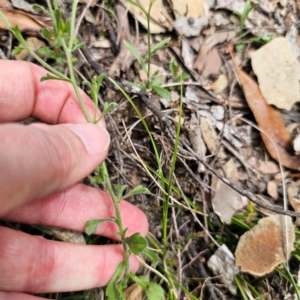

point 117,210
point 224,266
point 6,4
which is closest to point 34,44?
point 6,4

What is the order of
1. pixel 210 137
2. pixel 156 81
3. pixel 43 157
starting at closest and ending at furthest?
1. pixel 43 157
2. pixel 156 81
3. pixel 210 137

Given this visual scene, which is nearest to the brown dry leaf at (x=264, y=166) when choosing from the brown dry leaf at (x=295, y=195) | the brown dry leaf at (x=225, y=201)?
the brown dry leaf at (x=295, y=195)

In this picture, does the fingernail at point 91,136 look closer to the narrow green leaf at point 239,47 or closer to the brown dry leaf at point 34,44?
the brown dry leaf at point 34,44

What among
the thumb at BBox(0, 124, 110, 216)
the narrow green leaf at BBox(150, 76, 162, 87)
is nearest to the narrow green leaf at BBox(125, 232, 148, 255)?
the thumb at BBox(0, 124, 110, 216)

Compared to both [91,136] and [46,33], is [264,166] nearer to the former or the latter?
[91,136]

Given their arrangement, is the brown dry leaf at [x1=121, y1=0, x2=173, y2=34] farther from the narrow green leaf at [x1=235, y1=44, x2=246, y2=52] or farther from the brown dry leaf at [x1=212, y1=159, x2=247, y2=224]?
the brown dry leaf at [x1=212, y1=159, x2=247, y2=224]

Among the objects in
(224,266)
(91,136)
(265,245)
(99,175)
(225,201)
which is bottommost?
(224,266)

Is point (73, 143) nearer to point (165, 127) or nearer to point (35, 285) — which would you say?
point (165, 127)

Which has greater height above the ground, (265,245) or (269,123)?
Answer: (269,123)
